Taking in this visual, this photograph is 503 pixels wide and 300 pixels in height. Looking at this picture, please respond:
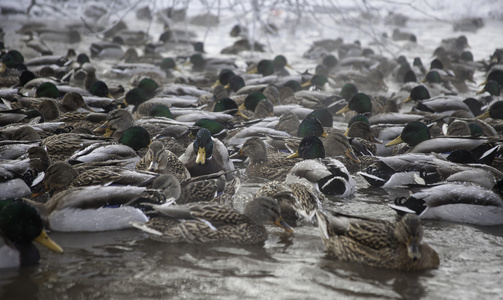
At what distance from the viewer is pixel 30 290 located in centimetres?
395

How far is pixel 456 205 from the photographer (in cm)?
550

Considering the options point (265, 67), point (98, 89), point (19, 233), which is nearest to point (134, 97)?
point (98, 89)

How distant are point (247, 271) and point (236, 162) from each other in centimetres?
357

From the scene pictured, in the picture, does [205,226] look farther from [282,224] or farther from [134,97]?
[134,97]

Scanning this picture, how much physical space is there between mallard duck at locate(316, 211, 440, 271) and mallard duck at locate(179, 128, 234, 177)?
225 cm

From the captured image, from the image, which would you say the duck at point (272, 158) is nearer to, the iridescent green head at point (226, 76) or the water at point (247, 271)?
the water at point (247, 271)

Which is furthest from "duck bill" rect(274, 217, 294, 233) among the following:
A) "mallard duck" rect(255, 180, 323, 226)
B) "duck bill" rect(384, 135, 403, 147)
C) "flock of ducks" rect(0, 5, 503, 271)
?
"duck bill" rect(384, 135, 403, 147)

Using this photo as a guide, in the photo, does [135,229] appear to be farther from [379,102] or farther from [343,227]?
[379,102]

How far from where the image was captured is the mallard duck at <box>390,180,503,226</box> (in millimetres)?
5480

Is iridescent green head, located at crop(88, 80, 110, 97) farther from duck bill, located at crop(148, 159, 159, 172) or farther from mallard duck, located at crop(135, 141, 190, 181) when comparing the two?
duck bill, located at crop(148, 159, 159, 172)

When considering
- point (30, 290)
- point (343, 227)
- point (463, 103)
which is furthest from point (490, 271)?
point (463, 103)

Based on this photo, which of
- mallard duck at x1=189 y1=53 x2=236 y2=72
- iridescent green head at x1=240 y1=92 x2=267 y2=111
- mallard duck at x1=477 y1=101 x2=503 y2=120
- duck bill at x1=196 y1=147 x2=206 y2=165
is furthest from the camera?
mallard duck at x1=189 y1=53 x2=236 y2=72

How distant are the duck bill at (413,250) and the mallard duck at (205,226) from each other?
3.86 feet

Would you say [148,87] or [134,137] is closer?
[134,137]
